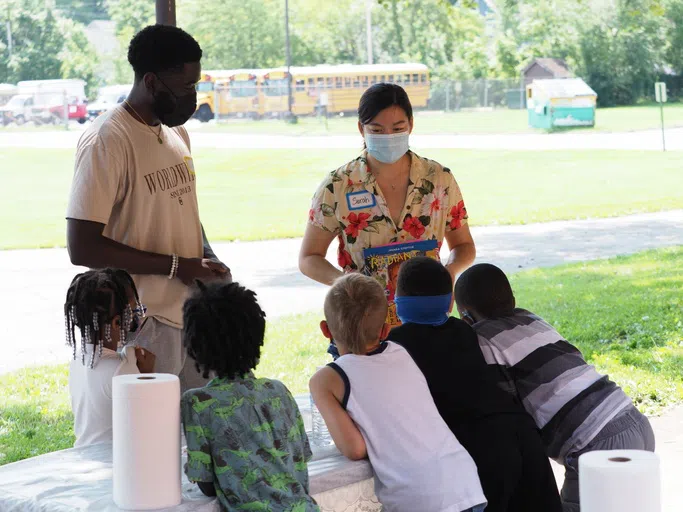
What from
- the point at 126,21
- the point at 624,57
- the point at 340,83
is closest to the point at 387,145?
the point at 340,83

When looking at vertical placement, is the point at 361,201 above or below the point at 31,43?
below

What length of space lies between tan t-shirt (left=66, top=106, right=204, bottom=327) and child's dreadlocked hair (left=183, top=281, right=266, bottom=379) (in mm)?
737

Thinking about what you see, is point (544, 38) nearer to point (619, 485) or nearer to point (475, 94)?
point (475, 94)

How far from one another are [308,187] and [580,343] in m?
18.5

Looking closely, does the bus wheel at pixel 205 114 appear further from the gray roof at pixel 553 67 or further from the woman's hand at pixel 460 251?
the woman's hand at pixel 460 251

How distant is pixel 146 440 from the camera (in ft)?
9.64

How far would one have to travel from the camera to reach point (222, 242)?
1675cm

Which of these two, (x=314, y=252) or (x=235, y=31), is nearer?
(x=314, y=252)

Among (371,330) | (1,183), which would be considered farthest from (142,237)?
(1,183)

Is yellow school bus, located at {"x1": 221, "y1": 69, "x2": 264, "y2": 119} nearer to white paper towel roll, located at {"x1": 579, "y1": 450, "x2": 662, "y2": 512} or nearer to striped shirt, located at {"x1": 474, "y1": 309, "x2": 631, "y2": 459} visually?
striped shirt, located at {"x1": 474, "y1": 309, "x2": 631, "y2": 459}

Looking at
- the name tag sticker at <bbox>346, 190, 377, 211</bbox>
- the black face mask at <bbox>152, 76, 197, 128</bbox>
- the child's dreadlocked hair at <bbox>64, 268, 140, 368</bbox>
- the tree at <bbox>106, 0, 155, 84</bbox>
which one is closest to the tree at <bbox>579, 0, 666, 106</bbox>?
the tree at <bbox>106, 0, 155, 84</bbox>

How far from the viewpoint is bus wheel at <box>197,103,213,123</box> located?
147ft

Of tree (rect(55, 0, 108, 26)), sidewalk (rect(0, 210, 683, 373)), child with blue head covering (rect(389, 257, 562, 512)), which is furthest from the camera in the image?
tree (rect(55, 0, 108, 26))

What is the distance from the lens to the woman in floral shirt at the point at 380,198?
4.43 metres
